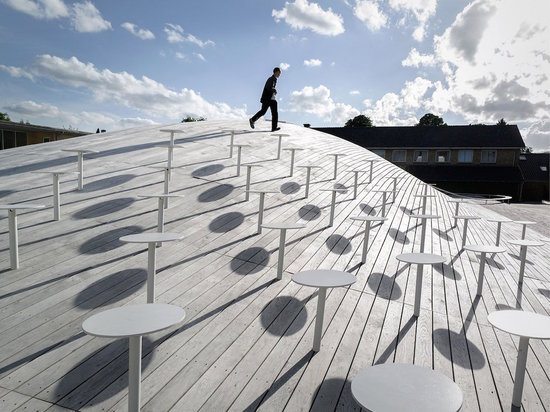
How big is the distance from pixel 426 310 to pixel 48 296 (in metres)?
4.24

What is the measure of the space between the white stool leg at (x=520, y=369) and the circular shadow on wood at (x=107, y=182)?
21.8ft

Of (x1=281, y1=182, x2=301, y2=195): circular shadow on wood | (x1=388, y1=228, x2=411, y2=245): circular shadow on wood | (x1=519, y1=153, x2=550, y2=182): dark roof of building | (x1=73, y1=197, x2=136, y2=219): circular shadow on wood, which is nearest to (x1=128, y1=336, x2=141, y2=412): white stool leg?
(x1=73, y1=197, x2=136, y2=219): circular shadow on wood

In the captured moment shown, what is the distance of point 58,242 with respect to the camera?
175 inches

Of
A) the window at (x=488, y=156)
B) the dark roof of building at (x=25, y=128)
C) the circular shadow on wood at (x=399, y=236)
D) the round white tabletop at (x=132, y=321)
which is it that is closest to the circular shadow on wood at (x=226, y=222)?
the circular shadow on wood at (x=399, y=236)

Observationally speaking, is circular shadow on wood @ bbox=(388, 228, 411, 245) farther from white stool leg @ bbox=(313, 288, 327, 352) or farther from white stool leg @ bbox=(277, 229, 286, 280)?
white stool leg @ bbox=(313, 288, 327, 352)

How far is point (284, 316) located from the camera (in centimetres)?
350

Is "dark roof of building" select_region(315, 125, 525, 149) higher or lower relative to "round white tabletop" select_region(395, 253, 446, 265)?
higher

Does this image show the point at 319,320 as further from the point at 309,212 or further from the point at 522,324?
the point at 309,212

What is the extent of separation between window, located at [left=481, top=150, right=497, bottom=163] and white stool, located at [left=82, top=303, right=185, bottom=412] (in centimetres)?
Result: 3382

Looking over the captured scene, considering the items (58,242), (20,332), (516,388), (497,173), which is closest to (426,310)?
(516,388)

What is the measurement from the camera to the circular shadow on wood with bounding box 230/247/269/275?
14.2 ft

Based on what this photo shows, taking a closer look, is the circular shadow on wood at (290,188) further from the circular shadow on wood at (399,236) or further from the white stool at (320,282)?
the white stool at (320,282)

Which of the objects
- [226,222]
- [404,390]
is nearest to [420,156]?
[226,222]

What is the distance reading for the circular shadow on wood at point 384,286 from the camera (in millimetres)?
4195
